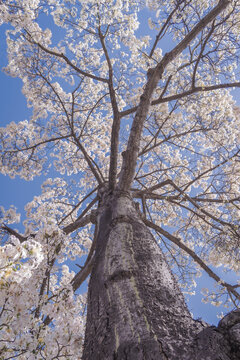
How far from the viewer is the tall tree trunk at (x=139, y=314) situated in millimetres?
771

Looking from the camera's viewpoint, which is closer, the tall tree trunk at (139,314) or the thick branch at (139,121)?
the tall tree trunk at (139,314)

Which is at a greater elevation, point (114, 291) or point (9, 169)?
point (9, 169)

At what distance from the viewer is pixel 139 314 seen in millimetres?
961

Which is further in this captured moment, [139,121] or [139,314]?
[139,121]

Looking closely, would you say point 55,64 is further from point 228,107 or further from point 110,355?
point 110,355

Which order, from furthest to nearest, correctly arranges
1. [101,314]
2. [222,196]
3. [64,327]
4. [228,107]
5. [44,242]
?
[228,107]
[222,196]
[44,242]
[64,327]
[101,314]

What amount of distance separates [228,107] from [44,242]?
6328 millimetres

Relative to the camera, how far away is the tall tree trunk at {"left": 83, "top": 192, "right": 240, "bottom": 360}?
2.53ft

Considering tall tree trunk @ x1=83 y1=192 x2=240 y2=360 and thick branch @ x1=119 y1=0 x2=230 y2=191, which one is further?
thick branch @ x1=119 y1=0 x2=230 y2=191

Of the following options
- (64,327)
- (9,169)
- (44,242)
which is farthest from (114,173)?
(9,169)

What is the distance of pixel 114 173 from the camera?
348 cm

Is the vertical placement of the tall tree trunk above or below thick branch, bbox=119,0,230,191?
below

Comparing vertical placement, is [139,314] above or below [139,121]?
below

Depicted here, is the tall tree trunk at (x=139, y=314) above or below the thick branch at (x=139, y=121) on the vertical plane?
below
